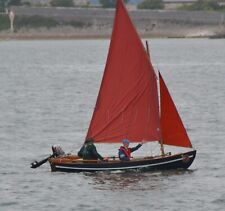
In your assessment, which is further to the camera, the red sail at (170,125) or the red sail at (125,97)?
the red sail at (125,97)

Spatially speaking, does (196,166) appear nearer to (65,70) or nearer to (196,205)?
(196,205)

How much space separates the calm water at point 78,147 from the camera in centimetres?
4259

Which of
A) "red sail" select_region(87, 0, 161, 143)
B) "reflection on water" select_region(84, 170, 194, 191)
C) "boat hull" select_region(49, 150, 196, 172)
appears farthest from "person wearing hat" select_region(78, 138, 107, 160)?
"red sail" select_region(87, 0, 161, 143)

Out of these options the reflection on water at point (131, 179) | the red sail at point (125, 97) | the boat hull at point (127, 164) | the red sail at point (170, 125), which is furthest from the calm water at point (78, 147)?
the red sail at point (125, 97)

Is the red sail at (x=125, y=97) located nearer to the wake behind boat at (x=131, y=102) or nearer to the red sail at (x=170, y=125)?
the wake behind boat at (x=131, y=102)

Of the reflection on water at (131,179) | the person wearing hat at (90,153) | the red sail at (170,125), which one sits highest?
the red sail at (170,125)

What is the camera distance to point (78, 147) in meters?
56.4

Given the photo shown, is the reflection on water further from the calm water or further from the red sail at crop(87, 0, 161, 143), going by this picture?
the red sail at crop(87, 0, 161, 143)

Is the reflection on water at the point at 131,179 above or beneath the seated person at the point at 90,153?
beneath

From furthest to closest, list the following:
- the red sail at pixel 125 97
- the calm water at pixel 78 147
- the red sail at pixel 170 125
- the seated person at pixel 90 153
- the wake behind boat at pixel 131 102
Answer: the red sail at pixel 125 97
the wake behind boat at pixel 131 102
the red sail at pixel 170 125
the seated person at pixel 90 153
the calm water at pixel 78 147

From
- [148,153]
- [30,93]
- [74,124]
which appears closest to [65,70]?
[30,93]

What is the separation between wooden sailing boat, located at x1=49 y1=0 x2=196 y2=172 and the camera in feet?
161

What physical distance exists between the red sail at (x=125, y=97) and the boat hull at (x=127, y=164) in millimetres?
1653

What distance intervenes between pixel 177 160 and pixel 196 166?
227 centimetres
